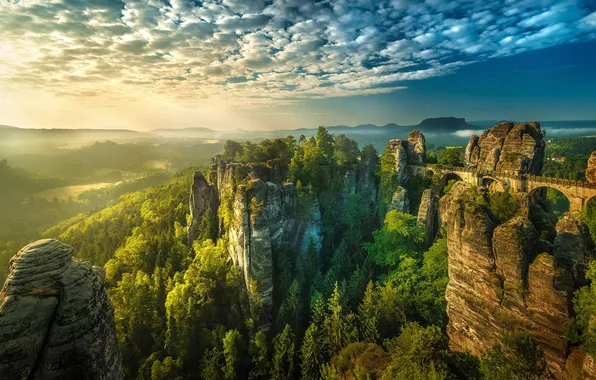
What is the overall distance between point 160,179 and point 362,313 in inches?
Result: 4932

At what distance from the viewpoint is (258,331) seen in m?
28.4

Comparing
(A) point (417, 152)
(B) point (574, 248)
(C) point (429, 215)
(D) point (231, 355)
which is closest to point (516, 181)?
(C) point (429, 215)

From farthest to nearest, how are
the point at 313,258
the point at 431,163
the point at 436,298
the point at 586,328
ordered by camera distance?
the point at 431,163 → the point at 313,258 → the point at 436,298 → the point at 586,328

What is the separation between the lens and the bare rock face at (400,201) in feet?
137

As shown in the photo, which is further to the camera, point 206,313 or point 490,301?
point 206,313

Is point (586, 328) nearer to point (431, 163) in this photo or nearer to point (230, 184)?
point (230, 184)

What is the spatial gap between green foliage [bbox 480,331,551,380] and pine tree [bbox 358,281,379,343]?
1165 centimetres

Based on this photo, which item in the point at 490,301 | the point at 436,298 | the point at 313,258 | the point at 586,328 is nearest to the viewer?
the point at 586,328

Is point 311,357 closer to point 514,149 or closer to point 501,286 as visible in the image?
point 501,286

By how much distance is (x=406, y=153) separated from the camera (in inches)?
1918

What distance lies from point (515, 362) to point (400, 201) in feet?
96.7

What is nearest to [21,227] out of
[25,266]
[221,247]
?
[221,247]

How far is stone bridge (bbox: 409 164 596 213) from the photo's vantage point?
115 ft

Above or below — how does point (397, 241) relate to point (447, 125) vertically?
below
